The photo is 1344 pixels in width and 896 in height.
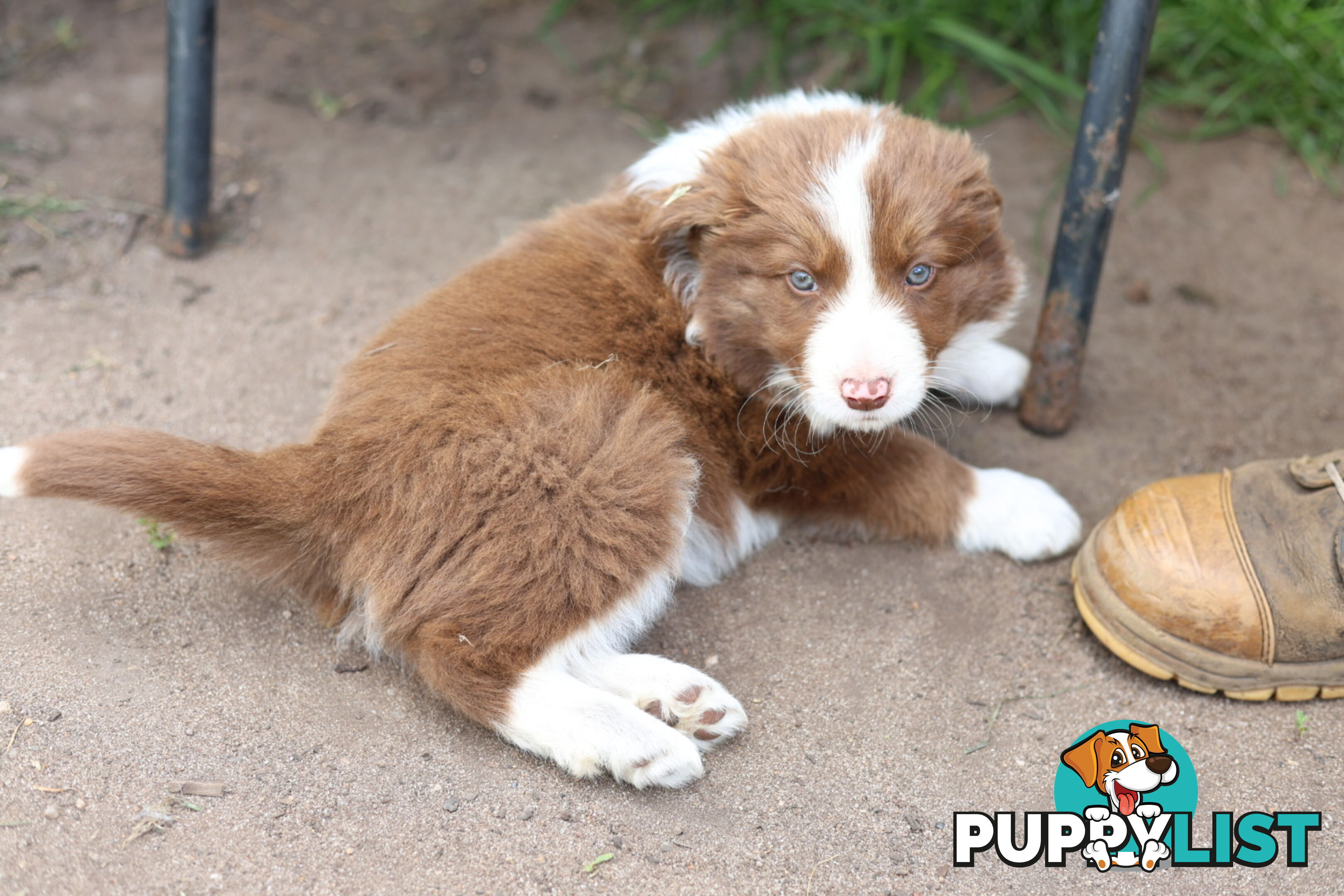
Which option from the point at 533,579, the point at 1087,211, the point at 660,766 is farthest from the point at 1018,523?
the point at 533,579

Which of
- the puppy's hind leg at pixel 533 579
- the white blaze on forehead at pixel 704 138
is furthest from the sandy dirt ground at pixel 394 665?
the white blaze on forehead at pixel 704 138

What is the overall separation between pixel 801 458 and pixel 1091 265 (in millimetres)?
1202

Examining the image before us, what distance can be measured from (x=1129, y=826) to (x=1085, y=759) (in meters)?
0.22

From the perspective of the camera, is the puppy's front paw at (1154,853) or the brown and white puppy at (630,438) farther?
the brown and white puppy at (630,438)

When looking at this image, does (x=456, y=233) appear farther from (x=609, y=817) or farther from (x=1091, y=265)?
(x=609, y=817)

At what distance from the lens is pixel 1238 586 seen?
2.95 metres

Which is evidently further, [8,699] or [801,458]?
[801,458]

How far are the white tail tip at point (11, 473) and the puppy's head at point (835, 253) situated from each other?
169 cm

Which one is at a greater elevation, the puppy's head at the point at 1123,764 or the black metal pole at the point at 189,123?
the black metal pole at the point at 189,123

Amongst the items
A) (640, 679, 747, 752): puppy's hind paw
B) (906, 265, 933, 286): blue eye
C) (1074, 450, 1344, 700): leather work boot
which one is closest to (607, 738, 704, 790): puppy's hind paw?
(640, 679, 747, 752): puppy's hind paw

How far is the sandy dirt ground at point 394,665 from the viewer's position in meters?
2.54

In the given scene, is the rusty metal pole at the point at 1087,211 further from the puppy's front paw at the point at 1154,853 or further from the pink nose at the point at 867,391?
the puppy's front paw at the point at 1154,853

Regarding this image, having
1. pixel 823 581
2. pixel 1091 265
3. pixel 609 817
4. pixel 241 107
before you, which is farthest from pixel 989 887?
pixel 241 107

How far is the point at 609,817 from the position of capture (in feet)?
8.68
